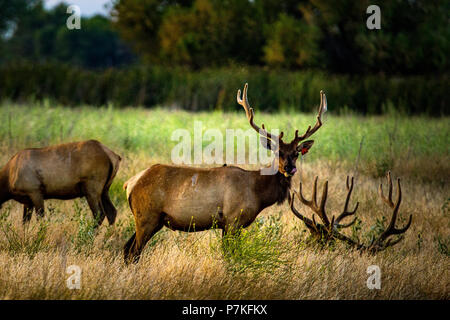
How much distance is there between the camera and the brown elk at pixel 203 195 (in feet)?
19.4

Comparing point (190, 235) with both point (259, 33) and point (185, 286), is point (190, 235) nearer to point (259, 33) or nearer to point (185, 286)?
point (185, 286)

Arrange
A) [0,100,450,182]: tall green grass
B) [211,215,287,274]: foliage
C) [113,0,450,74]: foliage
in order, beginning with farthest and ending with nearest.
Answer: [113,0,450,74]: foliage, [0,100,450,182]: tall green grass, [211,215,287,274]: foliage

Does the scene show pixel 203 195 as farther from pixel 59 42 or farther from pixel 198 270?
pixel 59 42

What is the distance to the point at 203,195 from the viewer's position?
19.4 feet

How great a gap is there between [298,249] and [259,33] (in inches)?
1048

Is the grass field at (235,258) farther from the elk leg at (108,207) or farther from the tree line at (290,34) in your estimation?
the tree line at (290,34)

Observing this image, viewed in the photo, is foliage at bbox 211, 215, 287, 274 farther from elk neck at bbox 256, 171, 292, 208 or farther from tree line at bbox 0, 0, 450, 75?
tree line at bbox 0, 0, 450, 75

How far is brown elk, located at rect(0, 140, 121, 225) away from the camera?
752cm

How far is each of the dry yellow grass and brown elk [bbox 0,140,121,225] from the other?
313mm

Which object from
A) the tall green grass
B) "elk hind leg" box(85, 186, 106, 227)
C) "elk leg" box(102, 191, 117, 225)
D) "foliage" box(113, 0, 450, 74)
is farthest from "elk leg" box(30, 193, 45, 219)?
"foliage" box(113, 0, 450, 74)

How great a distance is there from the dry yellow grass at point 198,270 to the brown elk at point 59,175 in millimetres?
313

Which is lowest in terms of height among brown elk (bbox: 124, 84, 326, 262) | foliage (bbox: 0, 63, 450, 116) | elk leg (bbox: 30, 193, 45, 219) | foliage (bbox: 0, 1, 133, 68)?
elk leg (bbox: 30, 193, 45, 219)

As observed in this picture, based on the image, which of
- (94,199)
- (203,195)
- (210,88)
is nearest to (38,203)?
(94,199)

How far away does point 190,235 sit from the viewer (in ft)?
23.3
